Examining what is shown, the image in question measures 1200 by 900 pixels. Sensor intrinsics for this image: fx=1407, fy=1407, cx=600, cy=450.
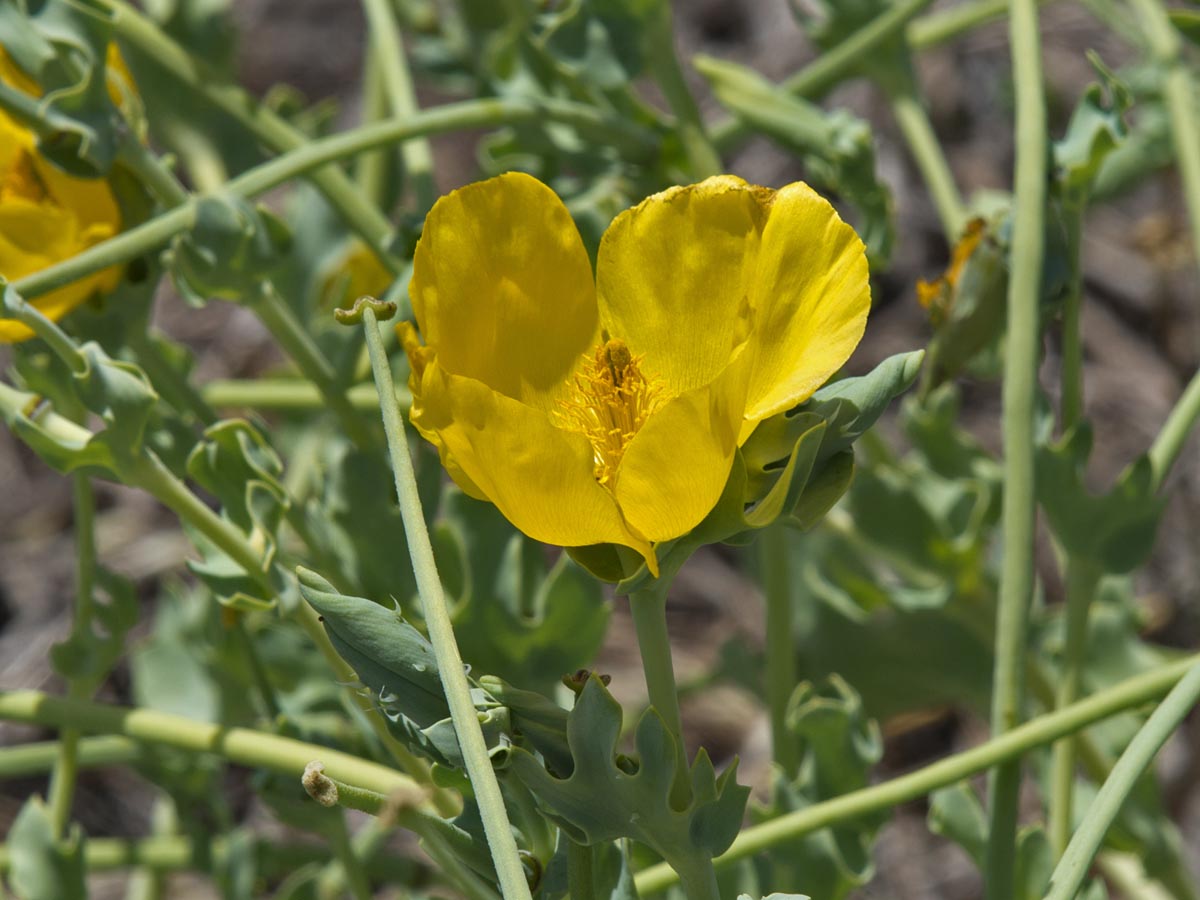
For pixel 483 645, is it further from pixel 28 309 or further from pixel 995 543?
pixel 995 543

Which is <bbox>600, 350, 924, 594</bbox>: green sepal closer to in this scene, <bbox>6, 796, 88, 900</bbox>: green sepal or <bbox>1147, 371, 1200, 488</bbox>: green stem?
<bbox>1147, 371, 1200, 488</bbox>: green stem

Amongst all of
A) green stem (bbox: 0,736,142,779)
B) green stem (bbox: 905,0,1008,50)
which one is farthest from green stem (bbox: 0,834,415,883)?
green stem (bbox: 905,0,1008,50)

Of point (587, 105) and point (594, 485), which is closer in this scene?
point (594, 485)

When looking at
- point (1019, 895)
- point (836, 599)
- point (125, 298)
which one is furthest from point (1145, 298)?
point (125, 298)

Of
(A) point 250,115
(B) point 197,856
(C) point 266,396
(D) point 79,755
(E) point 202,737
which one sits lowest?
(B) point 197,856

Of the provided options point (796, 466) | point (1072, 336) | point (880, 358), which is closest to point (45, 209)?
point (796, 466)

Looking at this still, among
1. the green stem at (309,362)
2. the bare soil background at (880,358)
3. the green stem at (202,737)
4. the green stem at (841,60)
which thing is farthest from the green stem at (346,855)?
the bare soil background at (880,358)

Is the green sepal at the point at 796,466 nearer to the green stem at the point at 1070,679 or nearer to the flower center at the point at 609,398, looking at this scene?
the flower center at the point at 609,398

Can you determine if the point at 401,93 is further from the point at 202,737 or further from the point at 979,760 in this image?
the point at 979,760
